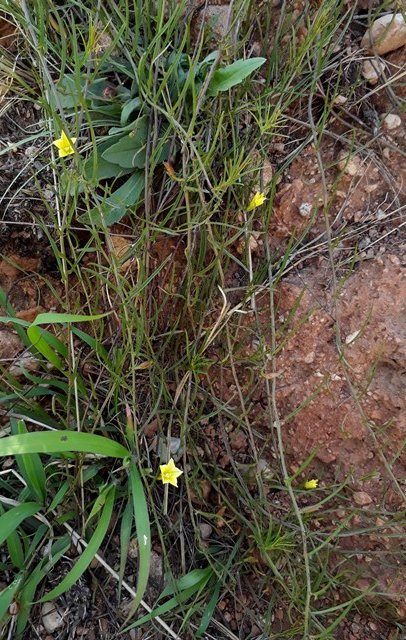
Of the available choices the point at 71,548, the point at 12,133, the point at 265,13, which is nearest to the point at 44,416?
the point at 71,548

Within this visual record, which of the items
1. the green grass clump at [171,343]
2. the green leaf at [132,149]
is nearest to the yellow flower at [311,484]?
the green grass clump at [171,343]

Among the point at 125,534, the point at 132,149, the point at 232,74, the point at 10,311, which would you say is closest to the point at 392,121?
the point at 232,74

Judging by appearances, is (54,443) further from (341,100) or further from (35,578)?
(341,100)

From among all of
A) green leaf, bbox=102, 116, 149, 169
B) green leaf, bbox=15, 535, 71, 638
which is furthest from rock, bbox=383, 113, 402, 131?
green leaf, bbox=15, 535, 71, 638

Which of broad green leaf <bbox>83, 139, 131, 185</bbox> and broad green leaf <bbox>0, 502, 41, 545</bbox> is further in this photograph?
broad green leaf <bbox>83, 139, 131, 185</bbox>

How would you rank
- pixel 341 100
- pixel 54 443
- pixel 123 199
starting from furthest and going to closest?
pixel 341 100 < pixel 123 199 < pixel 54 443

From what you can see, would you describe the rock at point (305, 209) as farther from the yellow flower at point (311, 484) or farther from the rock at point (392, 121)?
the yellow flower at point (311, 484)

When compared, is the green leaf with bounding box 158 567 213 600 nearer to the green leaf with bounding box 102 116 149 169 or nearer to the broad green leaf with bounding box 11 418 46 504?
the broad green leaf with bounding box 11 418 46 504
